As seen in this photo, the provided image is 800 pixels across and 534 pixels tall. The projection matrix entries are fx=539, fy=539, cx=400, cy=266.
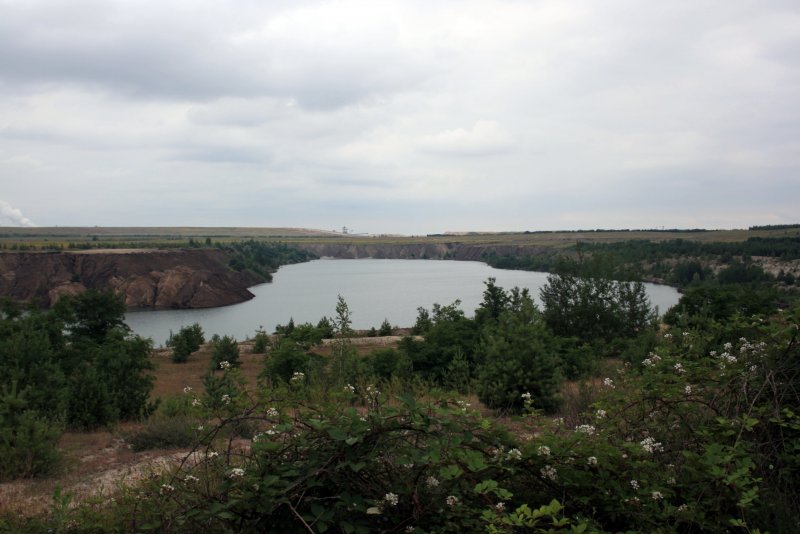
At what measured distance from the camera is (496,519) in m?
2.65

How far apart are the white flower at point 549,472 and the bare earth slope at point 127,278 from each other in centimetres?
7229

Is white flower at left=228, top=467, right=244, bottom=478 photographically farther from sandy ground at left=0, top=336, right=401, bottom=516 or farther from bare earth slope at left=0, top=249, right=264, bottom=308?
bare earth slope at left=0, top=249, right=264, bottom=308

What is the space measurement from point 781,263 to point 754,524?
71.3 m

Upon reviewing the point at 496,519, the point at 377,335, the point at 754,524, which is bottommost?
the point at 377,335

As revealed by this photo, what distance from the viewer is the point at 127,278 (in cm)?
7731

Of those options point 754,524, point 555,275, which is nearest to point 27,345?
point 754,524

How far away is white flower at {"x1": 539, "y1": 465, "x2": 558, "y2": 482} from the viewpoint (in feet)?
10.2

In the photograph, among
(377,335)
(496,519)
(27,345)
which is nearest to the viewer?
(496,519)

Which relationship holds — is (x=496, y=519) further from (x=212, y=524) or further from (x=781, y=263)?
(x=781, y=263)

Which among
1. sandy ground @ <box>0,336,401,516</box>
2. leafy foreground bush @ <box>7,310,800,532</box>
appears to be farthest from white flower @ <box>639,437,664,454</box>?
sandy ground @ <box>0,336,401,516</box>

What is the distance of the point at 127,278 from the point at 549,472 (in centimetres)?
8427

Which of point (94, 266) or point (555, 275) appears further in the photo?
point (94, 266)

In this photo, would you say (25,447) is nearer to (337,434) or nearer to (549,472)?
(337,434)

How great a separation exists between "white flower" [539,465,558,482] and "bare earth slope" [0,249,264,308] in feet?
237
